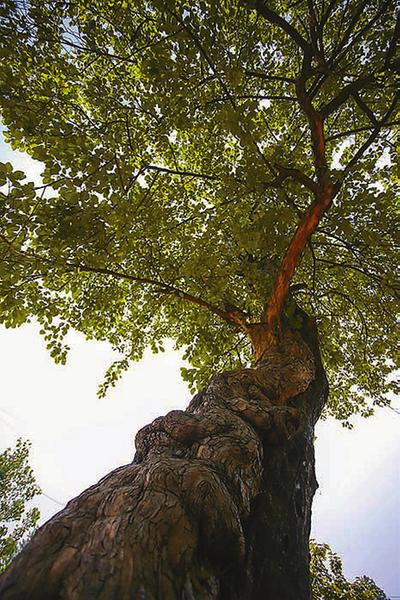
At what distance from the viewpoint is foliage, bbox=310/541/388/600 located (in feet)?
29.9

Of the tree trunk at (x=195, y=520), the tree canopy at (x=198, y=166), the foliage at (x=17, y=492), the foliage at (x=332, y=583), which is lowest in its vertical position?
the foliage at (x=17, y=492)

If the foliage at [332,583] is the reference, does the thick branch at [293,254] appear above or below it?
above

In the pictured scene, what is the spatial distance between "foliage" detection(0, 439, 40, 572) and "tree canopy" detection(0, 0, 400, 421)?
640 inches

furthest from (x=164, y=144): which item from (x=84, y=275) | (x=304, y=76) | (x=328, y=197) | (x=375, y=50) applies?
(x=375, y=50)

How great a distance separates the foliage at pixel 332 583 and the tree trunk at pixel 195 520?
29.3 feet

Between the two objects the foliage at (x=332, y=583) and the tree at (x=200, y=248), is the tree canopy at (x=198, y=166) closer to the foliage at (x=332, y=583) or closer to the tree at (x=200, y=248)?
the tree at (x=200, y=248)

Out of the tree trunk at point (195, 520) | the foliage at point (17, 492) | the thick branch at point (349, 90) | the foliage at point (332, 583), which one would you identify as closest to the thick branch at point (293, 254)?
the thick branch at point (349, 90)

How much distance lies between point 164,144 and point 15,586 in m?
4.53

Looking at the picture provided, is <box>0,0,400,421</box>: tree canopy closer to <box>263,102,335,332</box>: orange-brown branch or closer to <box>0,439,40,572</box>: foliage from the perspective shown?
<box>263,102,335,332</box>: orange-brown branch

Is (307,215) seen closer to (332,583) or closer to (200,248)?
(200,248)

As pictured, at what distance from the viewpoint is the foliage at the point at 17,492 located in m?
16.9

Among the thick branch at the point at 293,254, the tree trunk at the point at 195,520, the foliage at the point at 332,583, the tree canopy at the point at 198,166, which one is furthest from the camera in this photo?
the foliage at the point at 332,583

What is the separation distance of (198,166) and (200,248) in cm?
257

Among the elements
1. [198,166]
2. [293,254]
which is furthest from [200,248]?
[198,166]
